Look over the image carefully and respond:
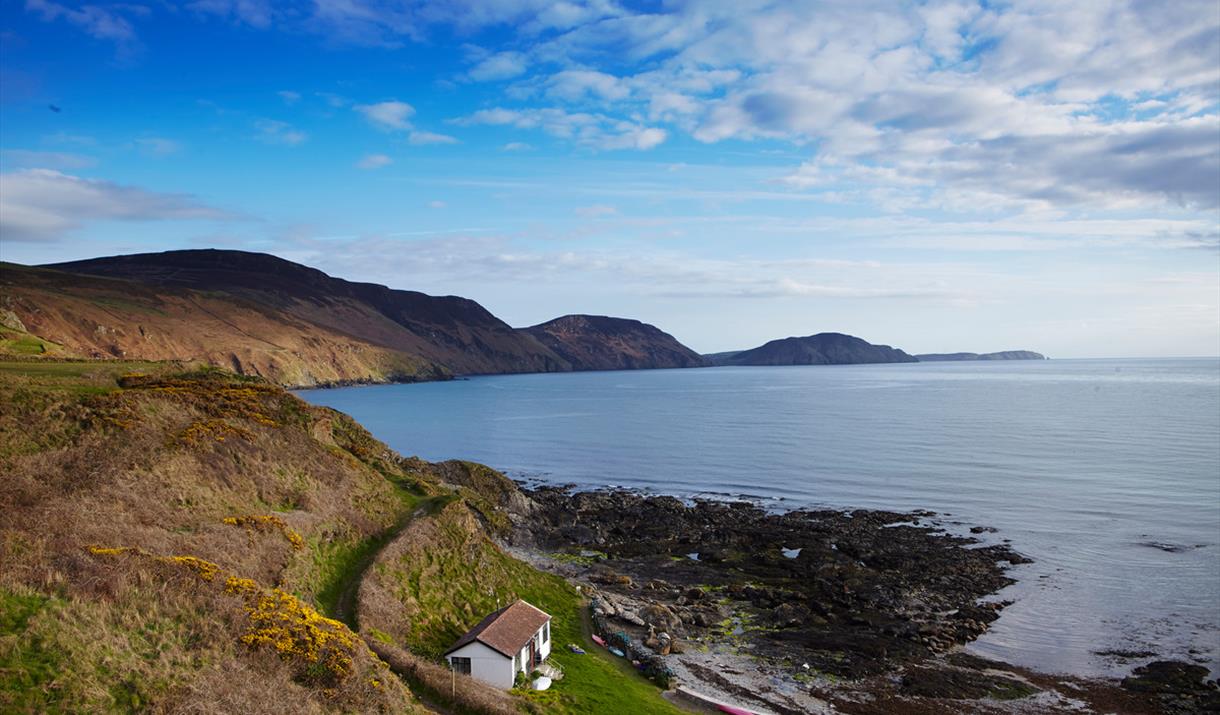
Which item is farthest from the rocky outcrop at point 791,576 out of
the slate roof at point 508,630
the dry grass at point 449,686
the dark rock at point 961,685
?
the dry grass at point 449,686

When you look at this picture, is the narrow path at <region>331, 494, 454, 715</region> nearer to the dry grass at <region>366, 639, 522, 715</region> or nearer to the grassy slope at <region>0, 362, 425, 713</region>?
the dry grass at <region>366, 639, 522, 715</region>

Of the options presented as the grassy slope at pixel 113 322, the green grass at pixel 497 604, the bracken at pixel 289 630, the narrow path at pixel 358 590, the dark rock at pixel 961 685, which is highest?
the grassy slope at pixel 113 322

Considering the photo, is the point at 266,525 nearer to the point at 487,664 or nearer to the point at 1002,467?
the point at 487,664

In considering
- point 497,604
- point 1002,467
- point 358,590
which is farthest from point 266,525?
point 1002,467

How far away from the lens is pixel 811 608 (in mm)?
39969

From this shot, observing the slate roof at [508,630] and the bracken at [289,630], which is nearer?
the bracken at [289,630]

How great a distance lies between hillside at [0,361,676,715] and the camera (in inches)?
688

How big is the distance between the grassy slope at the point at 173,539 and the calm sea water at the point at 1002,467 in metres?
30.7

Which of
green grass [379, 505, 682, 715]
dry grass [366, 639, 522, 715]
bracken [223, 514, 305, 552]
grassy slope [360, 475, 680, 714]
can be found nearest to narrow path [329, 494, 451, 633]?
grassy slope [360, 475, 680, 714]

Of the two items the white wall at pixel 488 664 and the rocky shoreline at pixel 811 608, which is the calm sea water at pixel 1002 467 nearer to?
the rocky shoreline at pixel 811 608

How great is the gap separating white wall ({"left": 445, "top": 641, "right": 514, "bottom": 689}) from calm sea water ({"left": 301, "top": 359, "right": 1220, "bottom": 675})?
2282cm

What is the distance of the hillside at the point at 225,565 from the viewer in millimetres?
17484

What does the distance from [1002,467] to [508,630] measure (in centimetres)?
6891

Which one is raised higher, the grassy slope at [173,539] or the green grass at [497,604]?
the grassy slope at [173,539]
